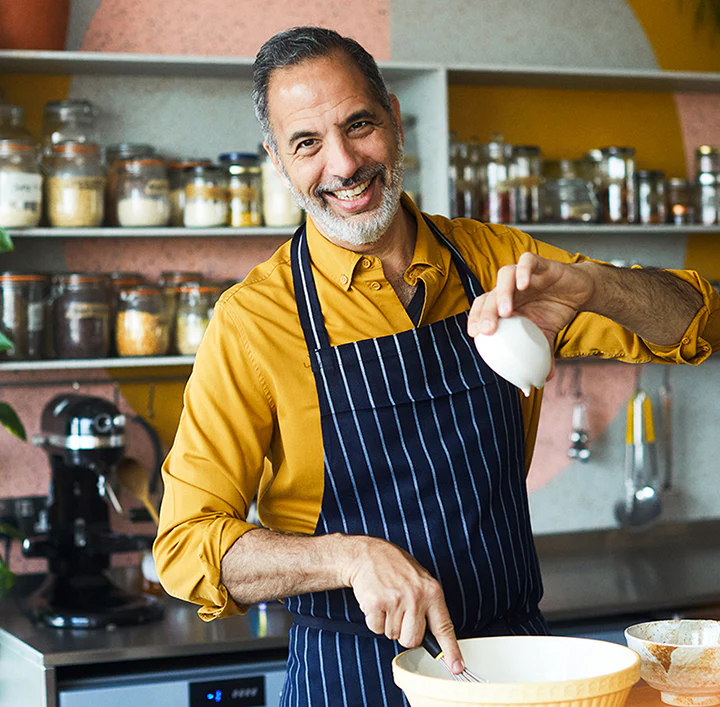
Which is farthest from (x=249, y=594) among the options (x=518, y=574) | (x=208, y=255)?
(x=208, y=255)

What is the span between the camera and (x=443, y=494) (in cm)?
148

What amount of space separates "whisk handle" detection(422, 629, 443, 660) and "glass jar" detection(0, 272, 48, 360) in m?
1.66

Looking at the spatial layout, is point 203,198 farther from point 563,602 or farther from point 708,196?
point 708,196

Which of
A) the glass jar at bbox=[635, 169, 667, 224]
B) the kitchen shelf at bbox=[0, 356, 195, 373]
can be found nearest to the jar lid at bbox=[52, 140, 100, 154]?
the kitchen shelf at bbox=[0, 356, 195, 373]

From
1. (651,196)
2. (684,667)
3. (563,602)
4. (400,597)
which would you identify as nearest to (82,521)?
(563,602)

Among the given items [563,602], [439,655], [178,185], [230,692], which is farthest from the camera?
[178,185]

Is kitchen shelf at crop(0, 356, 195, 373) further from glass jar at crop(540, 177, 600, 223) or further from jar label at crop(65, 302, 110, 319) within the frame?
glass jar at crop(540, 177, 600, 223)

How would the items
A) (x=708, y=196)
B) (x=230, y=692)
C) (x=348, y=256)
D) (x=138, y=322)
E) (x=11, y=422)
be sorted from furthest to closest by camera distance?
1. (x=708, y=196)
2. (x=138, y=322)
3. (x=11, y=422)
4. (x=230, y=692)
5. (x=348, y=256)

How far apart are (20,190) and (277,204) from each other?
24.6 inches

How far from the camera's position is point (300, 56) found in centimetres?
150

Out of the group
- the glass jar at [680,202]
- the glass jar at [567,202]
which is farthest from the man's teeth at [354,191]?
the glass jar at [680,202]

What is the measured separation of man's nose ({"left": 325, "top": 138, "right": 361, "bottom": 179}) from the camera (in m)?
1.48

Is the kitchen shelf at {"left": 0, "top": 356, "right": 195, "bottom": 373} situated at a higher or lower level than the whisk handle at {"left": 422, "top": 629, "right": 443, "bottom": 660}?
higher

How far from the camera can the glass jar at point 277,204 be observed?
8.76ft
